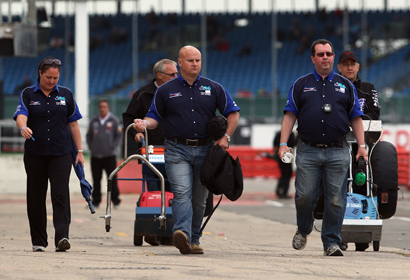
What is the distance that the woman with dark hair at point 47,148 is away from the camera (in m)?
7.71

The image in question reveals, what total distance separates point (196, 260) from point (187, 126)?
1.26m

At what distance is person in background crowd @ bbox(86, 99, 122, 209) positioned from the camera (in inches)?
592

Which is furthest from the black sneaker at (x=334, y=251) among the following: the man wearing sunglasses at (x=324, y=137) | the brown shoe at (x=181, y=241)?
the brown shoe at (x=181, y=241)

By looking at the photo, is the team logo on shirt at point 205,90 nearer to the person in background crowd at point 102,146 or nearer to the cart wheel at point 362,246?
the cart wheel at point 362,246

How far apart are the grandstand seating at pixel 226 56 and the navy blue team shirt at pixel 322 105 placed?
2825 centimetres

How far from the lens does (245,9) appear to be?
42.6 m

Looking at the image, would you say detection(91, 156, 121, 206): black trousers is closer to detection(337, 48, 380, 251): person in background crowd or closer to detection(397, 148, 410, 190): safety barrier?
detection(337, 48, 380, 251): person in background crowd

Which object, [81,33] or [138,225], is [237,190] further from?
[81,33]

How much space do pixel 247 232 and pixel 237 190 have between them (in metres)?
3.89

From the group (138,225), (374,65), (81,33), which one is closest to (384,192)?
(138,225)

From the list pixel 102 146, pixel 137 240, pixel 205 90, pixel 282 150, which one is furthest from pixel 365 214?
pixel 102 146

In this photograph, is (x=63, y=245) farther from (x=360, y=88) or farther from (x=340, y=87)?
(x=360, y=88)

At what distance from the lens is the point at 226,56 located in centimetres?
3988

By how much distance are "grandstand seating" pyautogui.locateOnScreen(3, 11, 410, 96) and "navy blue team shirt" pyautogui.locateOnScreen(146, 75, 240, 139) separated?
28.4 metres
